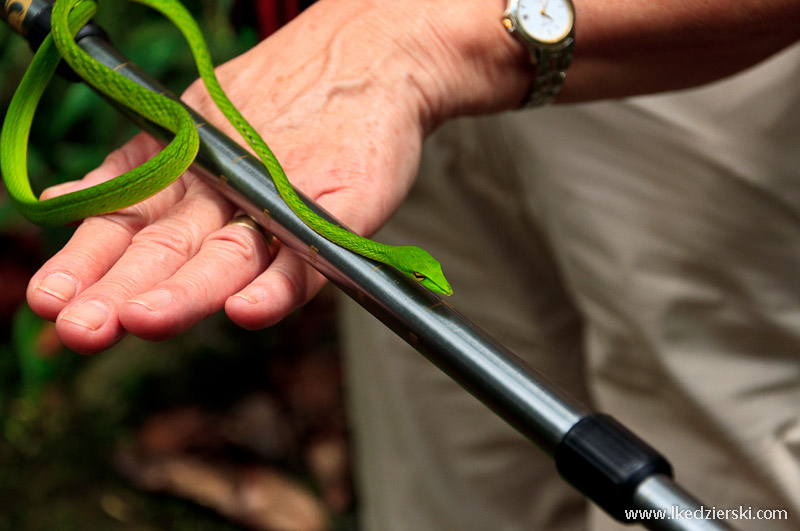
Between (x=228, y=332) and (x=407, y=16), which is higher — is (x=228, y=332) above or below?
below

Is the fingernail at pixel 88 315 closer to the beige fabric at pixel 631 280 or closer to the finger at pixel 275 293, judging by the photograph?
the finger at pixel 275 293

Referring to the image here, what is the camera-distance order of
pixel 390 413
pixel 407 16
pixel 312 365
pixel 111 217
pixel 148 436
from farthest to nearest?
pixel 312 365
pixel 148 436
pixel 390 413
pixel 407 16
pixel 111 217

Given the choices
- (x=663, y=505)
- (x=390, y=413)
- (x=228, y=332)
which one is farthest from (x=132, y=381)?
(x=663, y=505)

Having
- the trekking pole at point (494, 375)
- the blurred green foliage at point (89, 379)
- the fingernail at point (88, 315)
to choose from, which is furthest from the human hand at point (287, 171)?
the blurred green foliage at point (89, 379)

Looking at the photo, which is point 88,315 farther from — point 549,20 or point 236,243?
point 549,20

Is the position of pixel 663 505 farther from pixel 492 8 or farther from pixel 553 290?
pixel 553 290

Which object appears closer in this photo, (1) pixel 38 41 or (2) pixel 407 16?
(1) pixel 38 41

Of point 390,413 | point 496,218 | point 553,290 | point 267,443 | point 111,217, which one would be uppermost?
point 111,217
